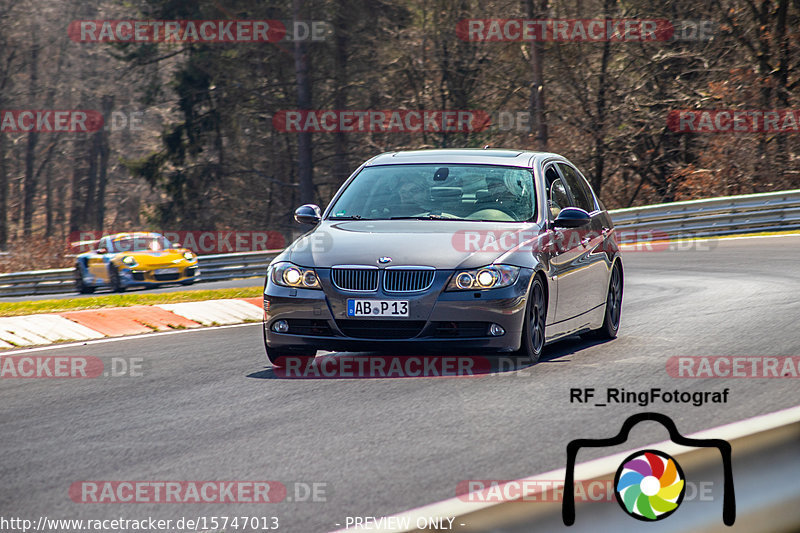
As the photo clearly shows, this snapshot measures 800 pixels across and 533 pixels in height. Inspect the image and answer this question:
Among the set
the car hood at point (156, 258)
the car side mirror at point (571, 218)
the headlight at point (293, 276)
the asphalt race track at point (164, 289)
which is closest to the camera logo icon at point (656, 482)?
the headlight at point (293, 276)

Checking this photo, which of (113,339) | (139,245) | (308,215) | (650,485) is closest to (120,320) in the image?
(113,339)

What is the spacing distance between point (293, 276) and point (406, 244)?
0.86m

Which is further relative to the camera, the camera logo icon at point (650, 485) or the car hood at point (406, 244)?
the car hood at point (406, 244)

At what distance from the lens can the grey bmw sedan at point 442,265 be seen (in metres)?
7.96

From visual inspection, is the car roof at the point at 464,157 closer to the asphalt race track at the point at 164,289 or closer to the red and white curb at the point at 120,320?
the red and white curb at the point at 120,320

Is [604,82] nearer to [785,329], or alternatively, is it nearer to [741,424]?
[785,329]

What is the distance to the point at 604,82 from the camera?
36406 millimetres

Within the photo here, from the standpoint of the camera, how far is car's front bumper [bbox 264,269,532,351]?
792 centimetres

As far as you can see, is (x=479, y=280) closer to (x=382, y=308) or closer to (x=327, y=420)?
(x=382, y=308)

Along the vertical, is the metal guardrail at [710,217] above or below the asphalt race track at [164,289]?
above

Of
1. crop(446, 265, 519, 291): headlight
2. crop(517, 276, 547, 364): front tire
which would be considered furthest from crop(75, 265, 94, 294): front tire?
crop(446, 265, 519, 291): headlight

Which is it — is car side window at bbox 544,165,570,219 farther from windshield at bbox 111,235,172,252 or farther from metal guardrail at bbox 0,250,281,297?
metal guardrail at bbox 0,250,281,297

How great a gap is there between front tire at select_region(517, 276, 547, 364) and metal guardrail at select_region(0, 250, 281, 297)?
20.2 m

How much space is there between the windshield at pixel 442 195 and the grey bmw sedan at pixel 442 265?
12 millimetres
